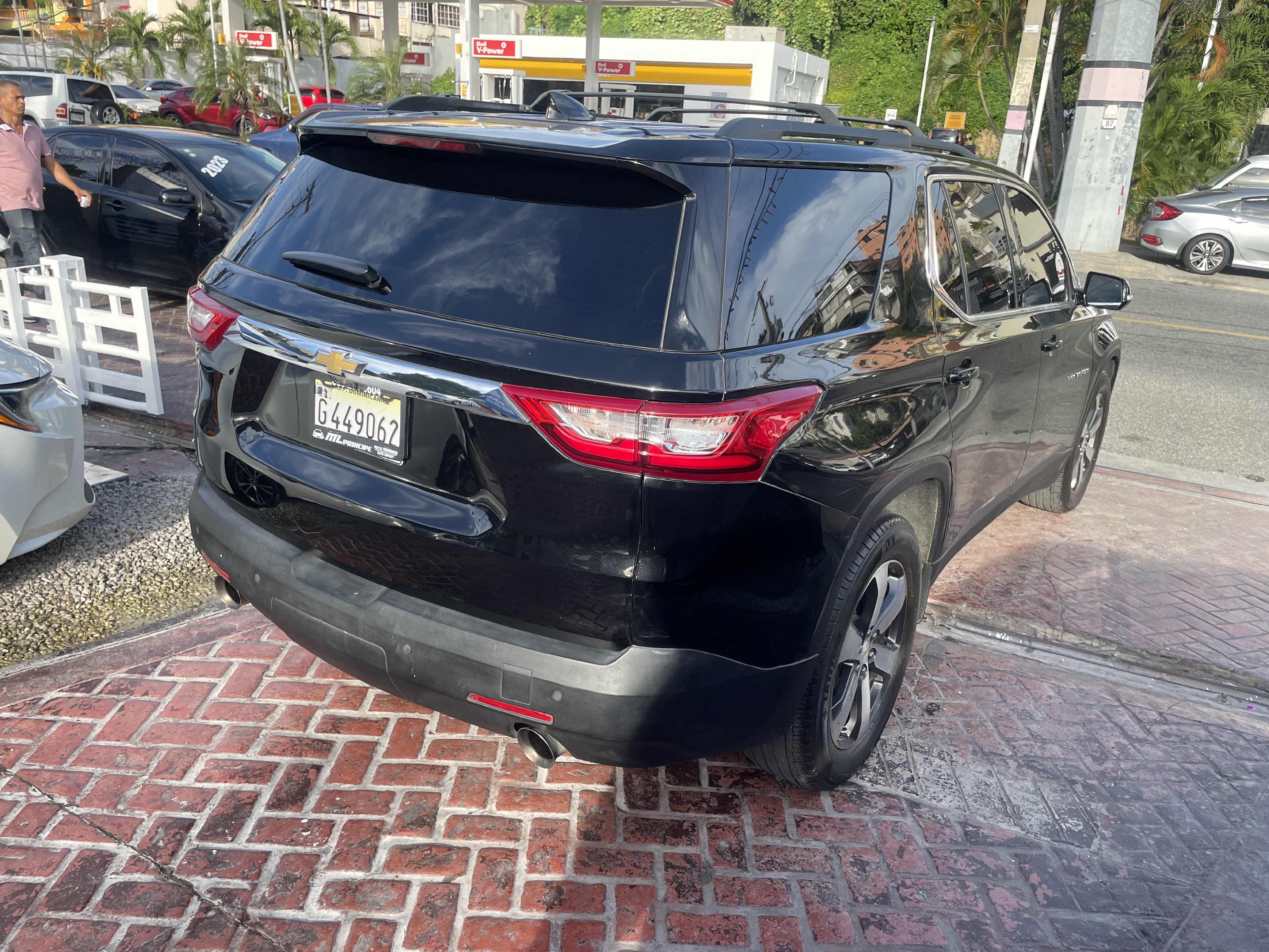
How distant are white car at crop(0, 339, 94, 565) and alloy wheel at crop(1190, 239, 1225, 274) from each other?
17.5 meters

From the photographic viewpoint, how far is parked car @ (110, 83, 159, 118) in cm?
3456

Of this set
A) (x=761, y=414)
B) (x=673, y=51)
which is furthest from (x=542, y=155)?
(x=673, y=51)

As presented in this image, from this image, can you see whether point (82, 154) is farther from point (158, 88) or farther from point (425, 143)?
point (158, 88)

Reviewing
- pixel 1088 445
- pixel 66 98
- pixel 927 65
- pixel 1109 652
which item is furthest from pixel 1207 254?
pixel 927 65

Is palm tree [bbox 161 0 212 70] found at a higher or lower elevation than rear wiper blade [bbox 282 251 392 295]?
higher

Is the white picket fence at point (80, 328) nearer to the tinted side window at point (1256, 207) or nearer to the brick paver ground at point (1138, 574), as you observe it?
the brick paver ground at point (1138, 574)

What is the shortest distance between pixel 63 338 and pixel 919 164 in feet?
18.0

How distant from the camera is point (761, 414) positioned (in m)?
2.32

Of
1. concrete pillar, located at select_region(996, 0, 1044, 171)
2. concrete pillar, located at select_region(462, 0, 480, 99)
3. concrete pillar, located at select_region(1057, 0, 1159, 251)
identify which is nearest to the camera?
concrete pillar, located at select_region(1057, 0, 1159, 251)

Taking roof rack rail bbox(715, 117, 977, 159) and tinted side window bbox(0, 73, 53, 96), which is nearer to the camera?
roof rack rail bbox(715, 117, 977, 159)

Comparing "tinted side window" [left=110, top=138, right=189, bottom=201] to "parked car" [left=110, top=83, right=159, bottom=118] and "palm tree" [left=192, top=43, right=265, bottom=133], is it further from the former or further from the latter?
"palm tree" [left=192, top=43, right=265, bottom=133]

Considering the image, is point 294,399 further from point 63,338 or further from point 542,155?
point 63,338

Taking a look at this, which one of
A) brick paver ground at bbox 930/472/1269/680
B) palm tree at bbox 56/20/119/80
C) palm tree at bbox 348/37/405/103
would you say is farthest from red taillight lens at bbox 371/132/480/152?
palm tree at bbox 56/20/119/80

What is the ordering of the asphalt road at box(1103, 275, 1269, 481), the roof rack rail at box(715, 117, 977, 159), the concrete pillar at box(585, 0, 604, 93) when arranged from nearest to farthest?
the roof rack rail at box(715, 117, 977, 159) < the asphalt road at box(1103, 275, 1269, 481) < the concrete pillar at box(585, 0, 604, 93)
